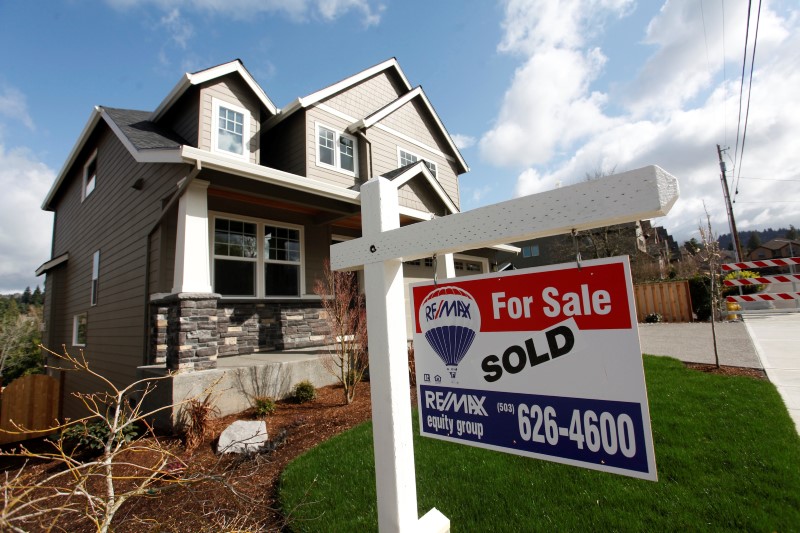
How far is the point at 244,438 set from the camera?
4.39m

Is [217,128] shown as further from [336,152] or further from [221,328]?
[221,328]

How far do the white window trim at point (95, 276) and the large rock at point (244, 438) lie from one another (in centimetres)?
827

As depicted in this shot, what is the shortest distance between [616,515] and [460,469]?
1255 mm

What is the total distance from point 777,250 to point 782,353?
8321 cm

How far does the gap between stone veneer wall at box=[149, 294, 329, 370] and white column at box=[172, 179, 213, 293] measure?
0.73 feet

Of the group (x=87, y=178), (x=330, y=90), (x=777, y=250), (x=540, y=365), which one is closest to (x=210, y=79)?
(x=330, y=90)

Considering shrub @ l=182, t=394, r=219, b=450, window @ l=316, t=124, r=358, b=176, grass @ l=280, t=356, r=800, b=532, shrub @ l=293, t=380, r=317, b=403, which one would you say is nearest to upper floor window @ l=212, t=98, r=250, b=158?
window @ l=316, t=124, r=358, b=176

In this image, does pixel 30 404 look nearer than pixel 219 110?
Yes

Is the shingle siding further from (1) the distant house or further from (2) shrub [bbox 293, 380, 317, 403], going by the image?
(1) the distant house

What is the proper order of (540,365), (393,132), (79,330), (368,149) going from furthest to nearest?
(393,132), (79,330), (368,149), (540,365)

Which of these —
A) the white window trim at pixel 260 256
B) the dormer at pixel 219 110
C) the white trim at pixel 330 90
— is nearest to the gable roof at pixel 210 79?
the dormer at pixel 219 110

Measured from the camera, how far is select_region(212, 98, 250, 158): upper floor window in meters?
8.67

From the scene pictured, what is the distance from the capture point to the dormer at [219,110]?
8430mm

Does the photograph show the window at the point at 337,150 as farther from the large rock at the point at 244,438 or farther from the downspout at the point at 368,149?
the large rock at the point at 244,438
